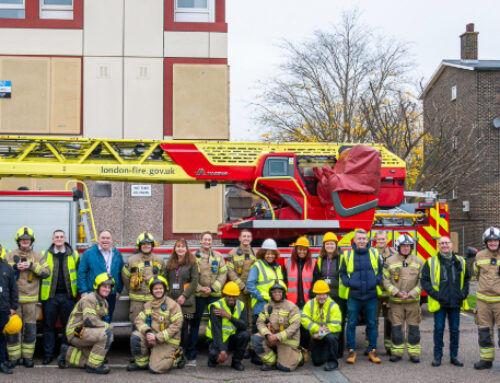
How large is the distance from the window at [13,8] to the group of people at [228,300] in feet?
33.8

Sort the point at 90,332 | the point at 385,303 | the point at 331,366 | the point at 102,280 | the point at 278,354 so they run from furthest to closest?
the point at 385,303 < the point at 278,354 < the point at 331,366 < the point at 102,280 < the point at 90,332

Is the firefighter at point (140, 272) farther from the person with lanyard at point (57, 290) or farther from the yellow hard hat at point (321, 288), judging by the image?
the yellow hard hat at point (321, 288)

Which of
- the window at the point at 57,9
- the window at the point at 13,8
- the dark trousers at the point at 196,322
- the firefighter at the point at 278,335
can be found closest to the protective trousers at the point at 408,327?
the firefighter at the point at 278,335

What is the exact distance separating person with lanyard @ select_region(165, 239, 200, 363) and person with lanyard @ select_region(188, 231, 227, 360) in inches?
4.7

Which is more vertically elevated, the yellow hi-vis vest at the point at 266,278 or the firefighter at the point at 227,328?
the yellow hi-vis vest at the point at 266,278

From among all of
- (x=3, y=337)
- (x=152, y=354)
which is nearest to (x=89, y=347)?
(x=152, y=354)

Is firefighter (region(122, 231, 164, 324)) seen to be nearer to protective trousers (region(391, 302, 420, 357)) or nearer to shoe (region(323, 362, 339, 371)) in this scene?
shoe (region(323, 362, 339, 371))

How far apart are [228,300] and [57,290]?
239 cm

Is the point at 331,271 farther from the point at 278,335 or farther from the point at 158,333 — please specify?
the point at 158,333

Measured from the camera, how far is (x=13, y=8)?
56.1 feet

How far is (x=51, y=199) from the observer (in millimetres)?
9547

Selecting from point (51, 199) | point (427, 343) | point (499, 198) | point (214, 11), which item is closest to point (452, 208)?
point (499, 198)

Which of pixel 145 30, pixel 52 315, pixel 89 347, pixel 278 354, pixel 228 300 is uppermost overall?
pixel 145 30

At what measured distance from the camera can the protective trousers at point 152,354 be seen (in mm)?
8438
